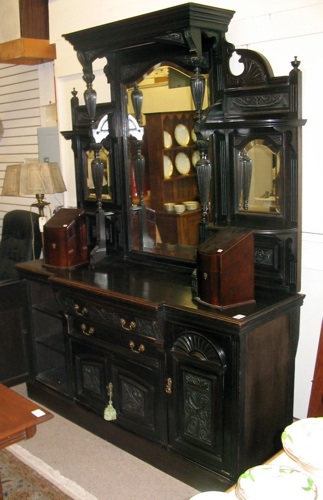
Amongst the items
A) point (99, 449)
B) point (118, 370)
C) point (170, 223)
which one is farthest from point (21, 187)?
point (99, 449)

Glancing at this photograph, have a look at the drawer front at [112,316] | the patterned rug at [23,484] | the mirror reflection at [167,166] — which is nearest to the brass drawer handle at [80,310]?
the drawer front at [112,316]

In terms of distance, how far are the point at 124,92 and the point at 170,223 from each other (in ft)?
2.84

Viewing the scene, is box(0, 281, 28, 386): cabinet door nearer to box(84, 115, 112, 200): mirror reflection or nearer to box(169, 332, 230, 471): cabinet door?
box(84, 115, 112, 200): mirror reflection

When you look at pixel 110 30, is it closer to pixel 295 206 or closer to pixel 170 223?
pixel 170 223

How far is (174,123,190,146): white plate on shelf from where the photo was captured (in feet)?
10.3

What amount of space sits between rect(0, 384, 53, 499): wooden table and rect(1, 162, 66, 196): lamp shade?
5.42ft

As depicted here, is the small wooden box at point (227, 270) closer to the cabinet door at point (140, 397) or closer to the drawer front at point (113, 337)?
the drawer front at point (113, 337)

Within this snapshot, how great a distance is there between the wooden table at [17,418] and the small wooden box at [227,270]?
0.95 meters

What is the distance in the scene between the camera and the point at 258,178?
2.92 metres

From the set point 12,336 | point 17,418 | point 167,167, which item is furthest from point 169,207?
point 12,336

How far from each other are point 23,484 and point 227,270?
1595mm

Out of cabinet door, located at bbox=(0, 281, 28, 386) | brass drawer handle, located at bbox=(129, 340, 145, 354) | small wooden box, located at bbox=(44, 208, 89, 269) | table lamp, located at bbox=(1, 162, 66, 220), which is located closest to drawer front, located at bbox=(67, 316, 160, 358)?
brass drawer handle, located at bbox=(129, 340, 145, 354)

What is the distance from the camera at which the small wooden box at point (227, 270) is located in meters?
2.61

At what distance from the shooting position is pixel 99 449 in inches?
128
